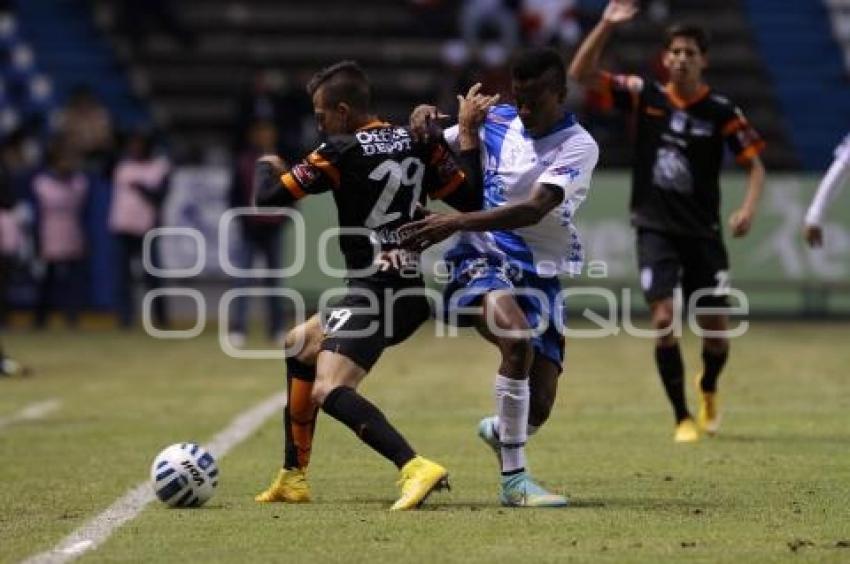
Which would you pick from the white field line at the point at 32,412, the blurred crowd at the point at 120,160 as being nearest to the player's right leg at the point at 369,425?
the white field line at the point at 32,412

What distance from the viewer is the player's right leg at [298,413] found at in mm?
8953

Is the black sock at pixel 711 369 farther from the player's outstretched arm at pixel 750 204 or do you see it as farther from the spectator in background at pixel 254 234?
the spectator in background at pixel 254 234

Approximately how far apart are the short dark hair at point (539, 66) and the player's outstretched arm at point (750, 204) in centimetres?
322

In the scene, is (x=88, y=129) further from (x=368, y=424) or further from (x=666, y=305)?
(x=368, y=424)

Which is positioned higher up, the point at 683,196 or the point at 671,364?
the point at 683,196

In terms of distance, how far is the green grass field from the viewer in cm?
754

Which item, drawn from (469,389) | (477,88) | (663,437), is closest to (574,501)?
(477,88)

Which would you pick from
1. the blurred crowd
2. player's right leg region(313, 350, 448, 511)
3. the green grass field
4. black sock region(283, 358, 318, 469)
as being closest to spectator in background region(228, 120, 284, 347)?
the blurred crowd

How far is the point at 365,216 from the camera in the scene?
8758mm

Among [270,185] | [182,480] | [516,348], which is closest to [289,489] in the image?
[182,480]

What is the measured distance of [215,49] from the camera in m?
28.5

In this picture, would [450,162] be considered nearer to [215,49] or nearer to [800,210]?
[800,210]

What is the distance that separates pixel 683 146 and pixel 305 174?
4262mm

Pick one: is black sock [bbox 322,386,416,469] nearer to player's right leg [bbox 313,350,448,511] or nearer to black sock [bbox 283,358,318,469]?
player's right leg [bbox 313,350,448,511]
